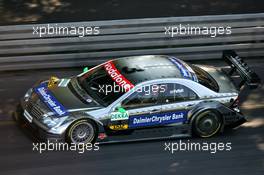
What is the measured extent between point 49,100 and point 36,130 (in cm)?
66

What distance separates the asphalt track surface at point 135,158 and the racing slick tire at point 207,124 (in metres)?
0.15

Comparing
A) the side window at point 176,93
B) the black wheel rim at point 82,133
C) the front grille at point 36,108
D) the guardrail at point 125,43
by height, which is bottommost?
the black wheel rim at point 82,133

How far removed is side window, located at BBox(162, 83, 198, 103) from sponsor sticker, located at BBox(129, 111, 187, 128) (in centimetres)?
26

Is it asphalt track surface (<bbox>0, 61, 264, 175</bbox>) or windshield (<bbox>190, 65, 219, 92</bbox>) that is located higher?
windshield (<bbox>190, 65, 219, 92</bbox>)

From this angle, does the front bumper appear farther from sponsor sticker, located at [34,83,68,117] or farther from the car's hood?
the car's hood

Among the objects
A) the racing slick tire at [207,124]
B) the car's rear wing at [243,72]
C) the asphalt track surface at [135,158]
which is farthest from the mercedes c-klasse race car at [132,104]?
the car's rear wing at [243,72]

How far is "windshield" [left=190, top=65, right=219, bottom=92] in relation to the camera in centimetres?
1082

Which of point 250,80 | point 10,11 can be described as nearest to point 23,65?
point 10,11

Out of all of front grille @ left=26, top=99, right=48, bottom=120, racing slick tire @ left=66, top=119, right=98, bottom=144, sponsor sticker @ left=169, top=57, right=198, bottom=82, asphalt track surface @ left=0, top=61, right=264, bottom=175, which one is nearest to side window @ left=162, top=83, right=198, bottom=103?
sponsor sticker @ left=169, top=57, right=198, bottom=82

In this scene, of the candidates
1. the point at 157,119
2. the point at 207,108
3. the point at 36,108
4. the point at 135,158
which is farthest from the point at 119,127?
the point at 207,108

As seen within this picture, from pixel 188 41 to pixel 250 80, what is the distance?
3016 millimetres

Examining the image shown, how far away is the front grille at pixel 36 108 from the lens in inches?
397

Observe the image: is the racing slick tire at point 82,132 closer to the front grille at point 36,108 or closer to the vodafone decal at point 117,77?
the front grille at point 36,108

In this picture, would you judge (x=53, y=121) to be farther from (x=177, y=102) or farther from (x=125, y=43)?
(x=125, y=43)
